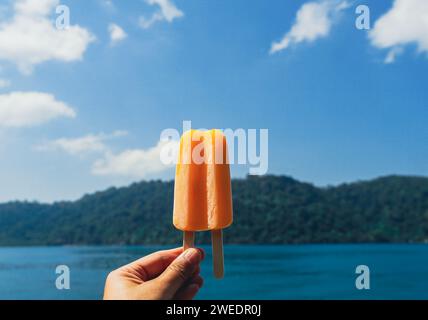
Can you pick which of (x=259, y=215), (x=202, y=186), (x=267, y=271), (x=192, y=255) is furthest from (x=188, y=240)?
(x=267, y=271)

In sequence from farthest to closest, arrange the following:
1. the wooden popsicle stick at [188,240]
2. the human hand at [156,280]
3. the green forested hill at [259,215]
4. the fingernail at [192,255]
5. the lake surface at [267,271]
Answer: the green forested hill at [259,215], the lake surface at [267,271], the wooden popsicle stick at [188,240], the fingernail at [192,255], the human hand at [156,280]

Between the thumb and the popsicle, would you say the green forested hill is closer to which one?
the popsicle

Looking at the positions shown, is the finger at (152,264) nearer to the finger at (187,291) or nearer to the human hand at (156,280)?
the human hand at (156,280)

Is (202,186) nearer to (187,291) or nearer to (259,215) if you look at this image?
(187,291)

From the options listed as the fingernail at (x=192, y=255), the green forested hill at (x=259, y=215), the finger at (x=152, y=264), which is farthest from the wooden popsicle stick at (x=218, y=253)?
the green forested hill at (x=259, y=215)

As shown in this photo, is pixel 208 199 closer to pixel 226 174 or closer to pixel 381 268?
pixel 226 174

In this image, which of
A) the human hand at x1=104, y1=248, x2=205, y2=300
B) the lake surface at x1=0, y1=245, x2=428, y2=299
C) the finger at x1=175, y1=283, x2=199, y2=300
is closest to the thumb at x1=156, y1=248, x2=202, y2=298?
the human hand at x1=104, y1=248, x2=205, y2=300
